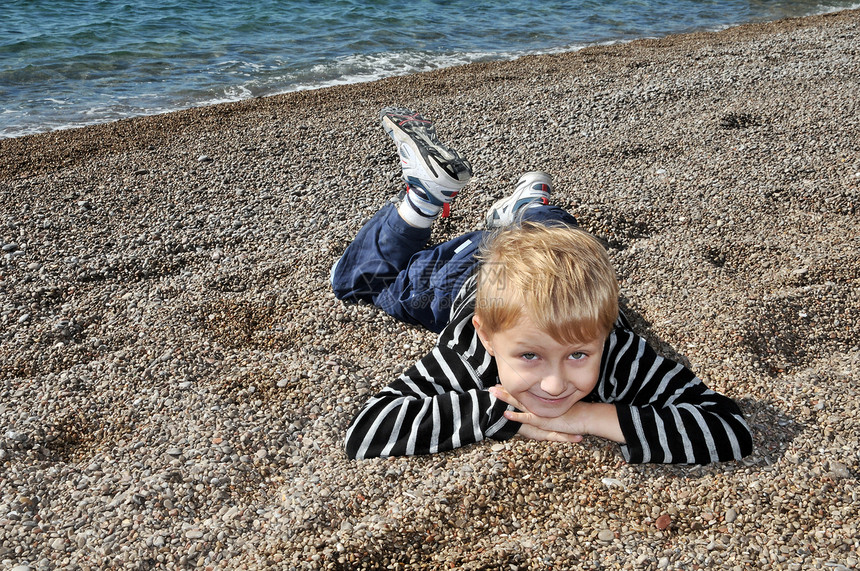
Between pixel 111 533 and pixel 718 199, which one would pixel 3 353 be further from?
pixel 718 199

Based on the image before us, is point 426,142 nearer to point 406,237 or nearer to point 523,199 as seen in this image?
point 406,237

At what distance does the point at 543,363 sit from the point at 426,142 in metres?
2.03

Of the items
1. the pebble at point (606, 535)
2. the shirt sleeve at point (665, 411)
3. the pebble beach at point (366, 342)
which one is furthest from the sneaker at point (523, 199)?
the pebble at point (606, 535)

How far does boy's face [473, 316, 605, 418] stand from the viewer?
256 centimetres

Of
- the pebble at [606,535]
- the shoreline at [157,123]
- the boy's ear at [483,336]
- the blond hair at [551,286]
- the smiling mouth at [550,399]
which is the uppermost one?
the blond hair at [551,286]

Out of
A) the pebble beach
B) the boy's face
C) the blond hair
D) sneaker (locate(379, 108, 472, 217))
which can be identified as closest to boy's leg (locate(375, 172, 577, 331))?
the pebble beach

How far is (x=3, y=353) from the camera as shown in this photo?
3.93 m

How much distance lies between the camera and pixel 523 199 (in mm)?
4398

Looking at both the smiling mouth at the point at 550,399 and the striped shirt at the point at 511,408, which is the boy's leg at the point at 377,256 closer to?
the striped shirt at the point at 511,408

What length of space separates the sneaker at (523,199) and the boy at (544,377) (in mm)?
623

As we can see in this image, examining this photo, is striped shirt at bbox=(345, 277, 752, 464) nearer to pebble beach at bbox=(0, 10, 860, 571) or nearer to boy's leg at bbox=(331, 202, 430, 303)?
pebble beach at bbox=(0, 10, 860, 571)

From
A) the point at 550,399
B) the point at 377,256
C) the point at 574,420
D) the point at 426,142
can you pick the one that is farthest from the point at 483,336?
the point at 426,142

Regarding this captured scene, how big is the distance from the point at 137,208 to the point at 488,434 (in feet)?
13.3

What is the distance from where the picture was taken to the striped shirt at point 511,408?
2.81 meters
